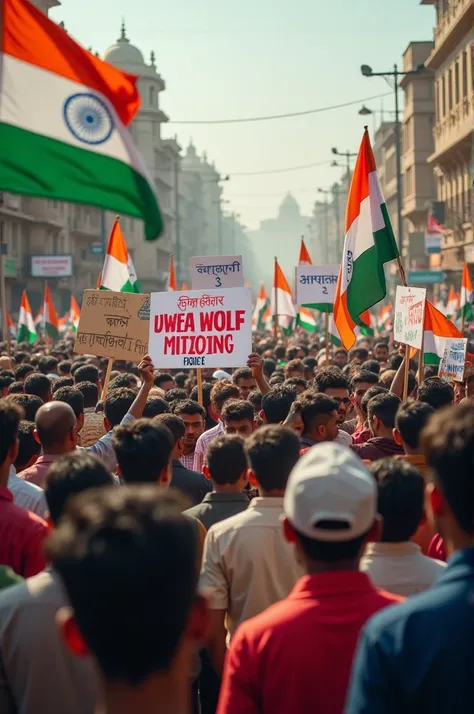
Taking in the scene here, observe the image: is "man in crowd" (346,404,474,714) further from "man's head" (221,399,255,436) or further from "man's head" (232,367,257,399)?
"man's head" (232,367,257,399)

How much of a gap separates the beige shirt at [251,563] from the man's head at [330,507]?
1268 mm

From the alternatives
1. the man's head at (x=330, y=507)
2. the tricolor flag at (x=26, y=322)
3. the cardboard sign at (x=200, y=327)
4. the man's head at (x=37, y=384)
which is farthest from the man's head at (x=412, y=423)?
the tricolor flag at (x=26, y=322)

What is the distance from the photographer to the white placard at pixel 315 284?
53.6 feet

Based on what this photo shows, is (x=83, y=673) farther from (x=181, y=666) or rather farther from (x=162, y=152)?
(x=162, y=152)

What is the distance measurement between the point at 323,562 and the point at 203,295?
6.44m

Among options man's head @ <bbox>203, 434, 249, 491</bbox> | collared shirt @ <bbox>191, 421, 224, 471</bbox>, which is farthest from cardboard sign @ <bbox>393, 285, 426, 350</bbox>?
man's head @ <bbox>203, 434, 249, 491</bbox>

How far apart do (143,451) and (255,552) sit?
2.28ft

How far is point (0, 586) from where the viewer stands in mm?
3383

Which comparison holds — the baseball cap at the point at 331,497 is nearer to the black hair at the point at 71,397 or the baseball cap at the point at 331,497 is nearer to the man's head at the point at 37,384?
the black hair at the point at 71,397

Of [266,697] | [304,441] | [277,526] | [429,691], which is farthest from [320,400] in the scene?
[429,691]

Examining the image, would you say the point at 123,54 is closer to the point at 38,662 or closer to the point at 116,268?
the point at 116,268

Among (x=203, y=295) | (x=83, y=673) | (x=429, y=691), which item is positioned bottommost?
(x=83, y=673)

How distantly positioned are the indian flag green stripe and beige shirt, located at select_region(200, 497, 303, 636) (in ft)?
6.76

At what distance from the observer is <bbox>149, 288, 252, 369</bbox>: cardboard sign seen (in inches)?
354
